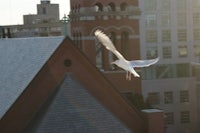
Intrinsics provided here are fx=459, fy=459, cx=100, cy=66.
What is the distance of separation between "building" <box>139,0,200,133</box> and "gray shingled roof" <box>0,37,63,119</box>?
89.6 feet

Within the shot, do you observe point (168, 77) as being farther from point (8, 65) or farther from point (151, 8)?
point (8, 65)

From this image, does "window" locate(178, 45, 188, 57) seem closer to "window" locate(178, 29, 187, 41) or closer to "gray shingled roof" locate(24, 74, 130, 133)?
"window" locate(178, 29, 187, 41)

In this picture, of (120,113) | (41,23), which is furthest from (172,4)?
(41,23)

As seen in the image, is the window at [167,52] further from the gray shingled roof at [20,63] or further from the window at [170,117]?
the gray shingled roof at [20,63]

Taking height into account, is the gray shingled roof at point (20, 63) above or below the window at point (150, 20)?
below

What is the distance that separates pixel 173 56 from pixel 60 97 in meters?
31.9

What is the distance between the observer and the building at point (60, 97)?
68.5 ft

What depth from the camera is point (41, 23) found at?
114 meters

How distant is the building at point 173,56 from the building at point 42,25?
47.8 m

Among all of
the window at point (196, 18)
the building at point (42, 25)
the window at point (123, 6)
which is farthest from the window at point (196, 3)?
the building at point (42, 25)

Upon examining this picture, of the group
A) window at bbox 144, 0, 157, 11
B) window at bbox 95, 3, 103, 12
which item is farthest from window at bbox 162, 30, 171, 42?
window at bbox 95, 3, 103, 12

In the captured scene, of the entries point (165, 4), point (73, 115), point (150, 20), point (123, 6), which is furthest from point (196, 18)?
point (73, 115)

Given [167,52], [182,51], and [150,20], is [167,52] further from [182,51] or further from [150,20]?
[150,20]

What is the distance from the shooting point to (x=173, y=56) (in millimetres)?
51531
